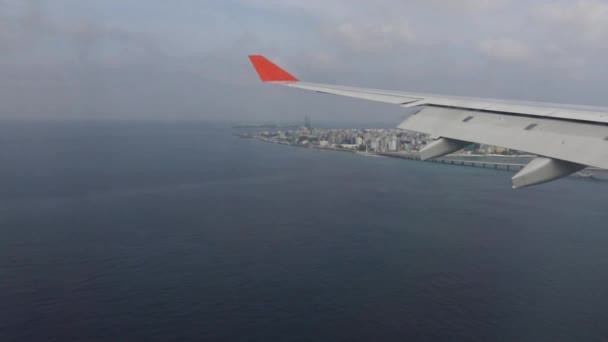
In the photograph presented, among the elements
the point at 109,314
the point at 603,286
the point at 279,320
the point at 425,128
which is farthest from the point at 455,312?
the point at 109,314

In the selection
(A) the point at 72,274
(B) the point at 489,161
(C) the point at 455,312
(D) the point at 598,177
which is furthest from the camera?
(B) the point at 489,161

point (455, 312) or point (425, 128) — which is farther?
point (455, 312)

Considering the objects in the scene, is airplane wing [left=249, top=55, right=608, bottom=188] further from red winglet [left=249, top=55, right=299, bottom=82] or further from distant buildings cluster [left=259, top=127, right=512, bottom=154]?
distant buildings cluster [left=259, top=127, right=512, bottom=154]

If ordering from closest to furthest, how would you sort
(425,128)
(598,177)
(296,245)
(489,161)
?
(425,128) < (296,245) < (598,177) < (489,161)

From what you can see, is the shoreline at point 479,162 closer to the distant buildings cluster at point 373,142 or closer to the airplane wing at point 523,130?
the distant buildings cluster at point 373,142

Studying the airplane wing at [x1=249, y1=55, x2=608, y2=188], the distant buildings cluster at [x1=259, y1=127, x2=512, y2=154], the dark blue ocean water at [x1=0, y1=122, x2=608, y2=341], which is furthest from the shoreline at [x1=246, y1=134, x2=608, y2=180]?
the airplane wing at [x1=249, y1=55, x2=608, y2=188]

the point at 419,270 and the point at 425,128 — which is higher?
the point at 425,128

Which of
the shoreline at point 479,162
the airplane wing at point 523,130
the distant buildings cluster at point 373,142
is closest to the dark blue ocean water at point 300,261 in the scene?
the shoreline at point 479,162

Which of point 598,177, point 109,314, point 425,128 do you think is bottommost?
point 109,314

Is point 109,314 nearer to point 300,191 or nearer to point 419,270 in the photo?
point 419,270
